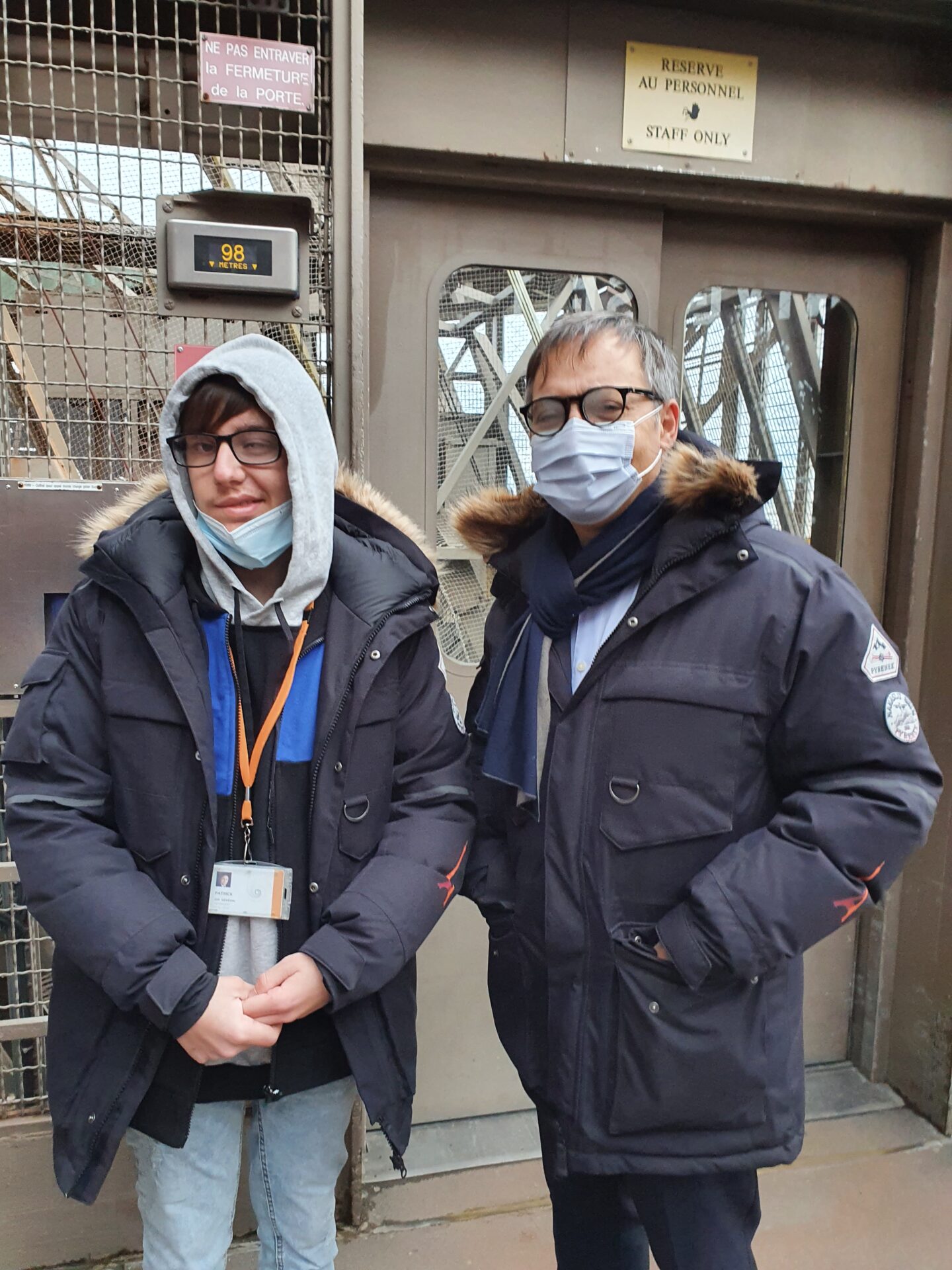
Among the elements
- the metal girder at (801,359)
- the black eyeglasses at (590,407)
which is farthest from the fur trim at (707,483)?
the metal girder at (801,359)

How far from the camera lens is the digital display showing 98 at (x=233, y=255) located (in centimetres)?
180

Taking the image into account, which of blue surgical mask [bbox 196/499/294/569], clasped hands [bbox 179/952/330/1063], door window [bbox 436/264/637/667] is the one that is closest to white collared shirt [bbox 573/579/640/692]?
blue surgical mask [bbox 196/499/294/569]

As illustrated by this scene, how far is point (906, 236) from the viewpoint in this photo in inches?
101

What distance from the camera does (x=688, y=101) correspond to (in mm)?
2150

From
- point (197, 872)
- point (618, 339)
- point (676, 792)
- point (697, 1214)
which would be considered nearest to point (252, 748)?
point (197, 872)

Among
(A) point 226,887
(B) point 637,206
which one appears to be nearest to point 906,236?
(B) point 637,206

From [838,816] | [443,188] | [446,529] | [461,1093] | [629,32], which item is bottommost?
[461,1093]

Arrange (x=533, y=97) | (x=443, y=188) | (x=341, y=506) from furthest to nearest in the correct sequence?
(x=443, y=188)
(x=533, y=97)
(x=341, y=506)

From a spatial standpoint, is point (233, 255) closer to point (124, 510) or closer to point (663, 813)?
point (124, 510)

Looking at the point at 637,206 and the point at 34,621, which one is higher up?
the point at 637,206

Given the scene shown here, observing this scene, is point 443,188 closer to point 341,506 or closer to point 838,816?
point 341,506

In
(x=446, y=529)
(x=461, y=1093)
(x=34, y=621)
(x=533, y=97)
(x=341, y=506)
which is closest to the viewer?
(x=341, y=506)

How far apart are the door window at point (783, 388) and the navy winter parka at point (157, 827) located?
5.13 feet

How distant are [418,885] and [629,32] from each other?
2.11 metres
